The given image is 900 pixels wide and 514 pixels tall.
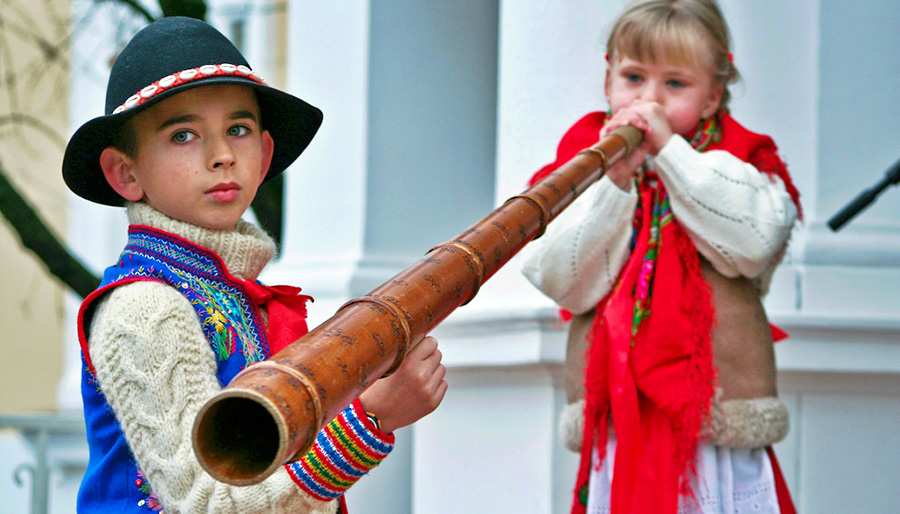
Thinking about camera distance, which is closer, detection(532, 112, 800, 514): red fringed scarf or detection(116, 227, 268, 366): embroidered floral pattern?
detection(116, 227, 268, 366): embroidered floral pattern

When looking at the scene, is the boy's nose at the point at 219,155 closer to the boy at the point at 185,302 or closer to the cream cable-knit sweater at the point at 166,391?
the boy at the point at 185,302

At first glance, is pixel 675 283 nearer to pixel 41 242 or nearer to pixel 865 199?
pixel 865 199

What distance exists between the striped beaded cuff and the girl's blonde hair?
1.28m

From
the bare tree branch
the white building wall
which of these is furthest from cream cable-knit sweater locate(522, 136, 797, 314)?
the bare tree branch

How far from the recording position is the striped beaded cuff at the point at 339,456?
160cm

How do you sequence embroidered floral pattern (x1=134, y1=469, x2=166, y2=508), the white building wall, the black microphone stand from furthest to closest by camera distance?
the white building wall
the black microphone stand
embroidered floral pattern (x1=134, y1=469, x2=166, y2=508)

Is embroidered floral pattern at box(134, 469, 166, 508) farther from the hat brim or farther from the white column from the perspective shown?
the white column

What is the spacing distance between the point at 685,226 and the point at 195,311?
1.19 metres

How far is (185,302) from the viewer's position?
1.69 meters

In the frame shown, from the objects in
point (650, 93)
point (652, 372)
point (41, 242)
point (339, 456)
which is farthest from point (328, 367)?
point (41, 242)

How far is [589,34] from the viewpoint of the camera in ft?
11.4

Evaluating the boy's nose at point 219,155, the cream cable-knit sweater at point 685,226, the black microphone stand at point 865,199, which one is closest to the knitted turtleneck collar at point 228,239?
the boy's nose at point 219,155

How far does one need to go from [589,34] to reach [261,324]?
192cm

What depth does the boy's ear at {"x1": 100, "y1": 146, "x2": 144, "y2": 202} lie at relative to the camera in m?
1.83
